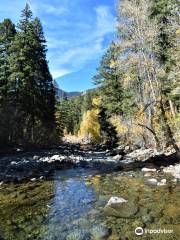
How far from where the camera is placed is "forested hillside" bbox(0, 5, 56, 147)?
36312 millimetres

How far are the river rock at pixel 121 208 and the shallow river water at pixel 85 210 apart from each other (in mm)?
32

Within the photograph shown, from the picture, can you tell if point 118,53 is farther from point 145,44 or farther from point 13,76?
point 13,76

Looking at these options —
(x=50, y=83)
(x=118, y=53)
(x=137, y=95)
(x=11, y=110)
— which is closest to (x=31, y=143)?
(x=11, y=110)

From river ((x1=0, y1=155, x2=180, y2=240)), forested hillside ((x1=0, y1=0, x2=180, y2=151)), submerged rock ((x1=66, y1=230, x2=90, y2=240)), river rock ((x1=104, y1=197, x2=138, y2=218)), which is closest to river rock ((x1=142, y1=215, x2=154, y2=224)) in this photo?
river ((x1=0, y1=155, x2=180, y2=240))

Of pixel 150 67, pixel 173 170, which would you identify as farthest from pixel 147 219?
pixel 150 67

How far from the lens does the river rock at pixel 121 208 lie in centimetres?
1125

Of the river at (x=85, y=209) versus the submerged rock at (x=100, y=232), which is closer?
the submerged rock at (x=100, y=232)

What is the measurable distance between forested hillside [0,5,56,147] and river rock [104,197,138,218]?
23.7 metres

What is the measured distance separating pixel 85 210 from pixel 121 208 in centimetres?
126

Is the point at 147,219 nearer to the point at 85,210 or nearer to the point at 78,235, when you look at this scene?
the point at 78,235

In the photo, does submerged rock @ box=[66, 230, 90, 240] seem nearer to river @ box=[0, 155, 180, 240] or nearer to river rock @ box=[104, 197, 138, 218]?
river @ box=[0, 155, 180, 240]

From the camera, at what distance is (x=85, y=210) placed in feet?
40.0
